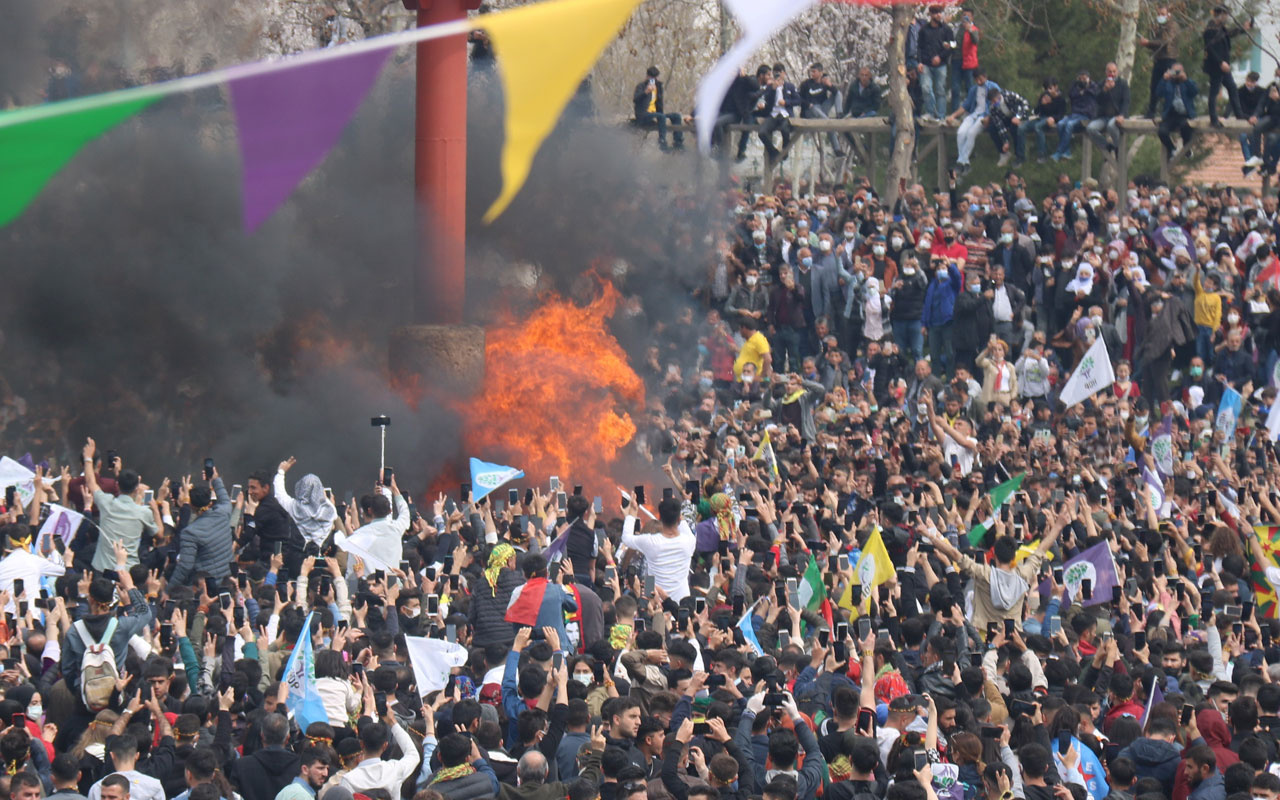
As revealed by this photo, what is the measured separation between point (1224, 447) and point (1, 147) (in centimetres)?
1306

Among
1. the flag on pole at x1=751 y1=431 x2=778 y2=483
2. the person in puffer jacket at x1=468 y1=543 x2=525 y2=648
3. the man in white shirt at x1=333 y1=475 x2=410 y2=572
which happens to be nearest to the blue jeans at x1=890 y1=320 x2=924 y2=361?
the flag on pole at x1=751 y1=431 x2=778 y2=483

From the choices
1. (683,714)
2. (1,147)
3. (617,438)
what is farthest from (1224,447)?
(1,147)

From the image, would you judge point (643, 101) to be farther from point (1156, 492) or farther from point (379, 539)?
point (379, 539)

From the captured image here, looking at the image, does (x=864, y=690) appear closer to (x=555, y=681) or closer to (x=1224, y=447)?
(x=555, y=681)

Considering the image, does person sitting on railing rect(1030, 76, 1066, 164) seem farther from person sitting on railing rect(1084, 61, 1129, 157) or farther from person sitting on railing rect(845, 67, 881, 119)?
person sitting on railing rect(845, 67, 881, 119)

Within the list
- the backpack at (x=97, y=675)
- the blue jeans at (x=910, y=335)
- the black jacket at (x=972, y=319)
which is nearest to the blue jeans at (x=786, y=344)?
the blue jeans at (x=910, y=335)

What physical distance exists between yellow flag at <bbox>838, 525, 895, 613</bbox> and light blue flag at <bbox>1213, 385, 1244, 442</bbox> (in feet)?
24.4

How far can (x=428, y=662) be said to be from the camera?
8.54 meters

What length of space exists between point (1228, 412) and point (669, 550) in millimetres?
8233

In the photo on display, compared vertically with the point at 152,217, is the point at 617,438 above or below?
below

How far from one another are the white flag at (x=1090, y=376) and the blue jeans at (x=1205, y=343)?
1.92 meters

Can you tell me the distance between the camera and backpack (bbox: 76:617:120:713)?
8.44 meters

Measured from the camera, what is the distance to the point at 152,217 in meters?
18.9

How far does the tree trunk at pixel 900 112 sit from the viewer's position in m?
22.7
